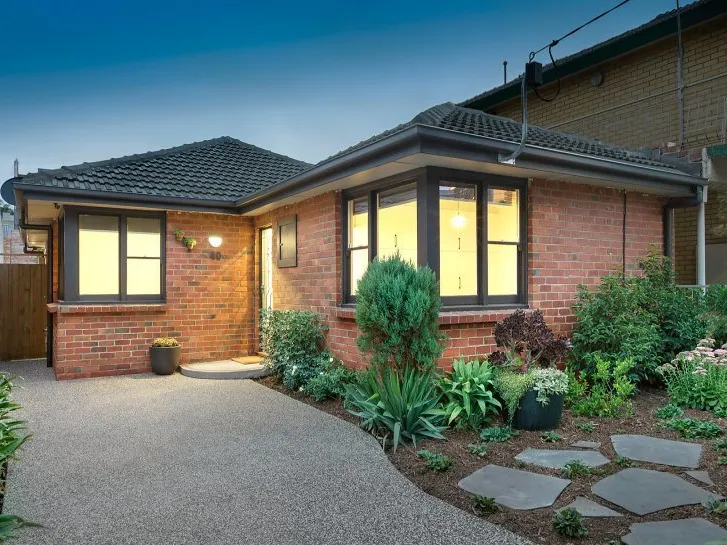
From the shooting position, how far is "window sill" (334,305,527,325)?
6.07 meters

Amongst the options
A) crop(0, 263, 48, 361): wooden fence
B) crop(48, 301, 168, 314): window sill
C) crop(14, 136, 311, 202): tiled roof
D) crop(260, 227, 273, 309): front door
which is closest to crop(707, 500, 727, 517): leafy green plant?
crop(14, 136, 311, 202): tiled roof

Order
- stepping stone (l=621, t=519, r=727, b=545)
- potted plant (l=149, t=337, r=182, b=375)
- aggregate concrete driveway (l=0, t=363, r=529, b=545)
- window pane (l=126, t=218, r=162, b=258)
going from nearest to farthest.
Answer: stepping stone (l=621, t=519, r=727, b=545)
aggregate concrete driveway (l=0, t=363, r=529, b=545)
potted plant (l=149, t=337, r=182, b=375)
window pane (l=126, t=218, r=162, b=258)

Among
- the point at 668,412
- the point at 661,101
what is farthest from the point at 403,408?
the point at 661,101

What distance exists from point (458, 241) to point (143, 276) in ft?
17.6

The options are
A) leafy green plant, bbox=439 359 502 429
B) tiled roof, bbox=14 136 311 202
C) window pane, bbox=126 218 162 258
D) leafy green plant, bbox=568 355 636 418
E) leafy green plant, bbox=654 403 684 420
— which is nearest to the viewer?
leafy green plant, bbox=439 359 502 429

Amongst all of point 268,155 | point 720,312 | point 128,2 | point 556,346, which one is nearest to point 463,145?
point 556,346

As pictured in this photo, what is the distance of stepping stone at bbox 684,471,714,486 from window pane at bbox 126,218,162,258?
7.96 m

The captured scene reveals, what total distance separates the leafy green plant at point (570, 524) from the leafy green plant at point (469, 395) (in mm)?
2060

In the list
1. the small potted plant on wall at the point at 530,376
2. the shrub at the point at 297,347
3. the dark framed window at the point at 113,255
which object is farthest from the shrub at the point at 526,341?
the dark framed window at the point at 113,255

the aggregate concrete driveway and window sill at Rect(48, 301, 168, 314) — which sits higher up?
window sill at Rect(48, 301, 168, 314)

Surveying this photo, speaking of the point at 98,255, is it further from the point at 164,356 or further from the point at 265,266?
the point at 265,266

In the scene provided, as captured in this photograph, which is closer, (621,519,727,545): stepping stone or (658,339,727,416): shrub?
(621,519,727,545): stepping stone

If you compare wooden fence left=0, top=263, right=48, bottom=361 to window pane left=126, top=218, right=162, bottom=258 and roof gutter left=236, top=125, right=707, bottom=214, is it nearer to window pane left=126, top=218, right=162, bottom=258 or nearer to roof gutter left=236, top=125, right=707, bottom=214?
window pane left=126, top=218, right=162, bottom=258

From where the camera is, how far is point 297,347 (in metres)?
7.51
